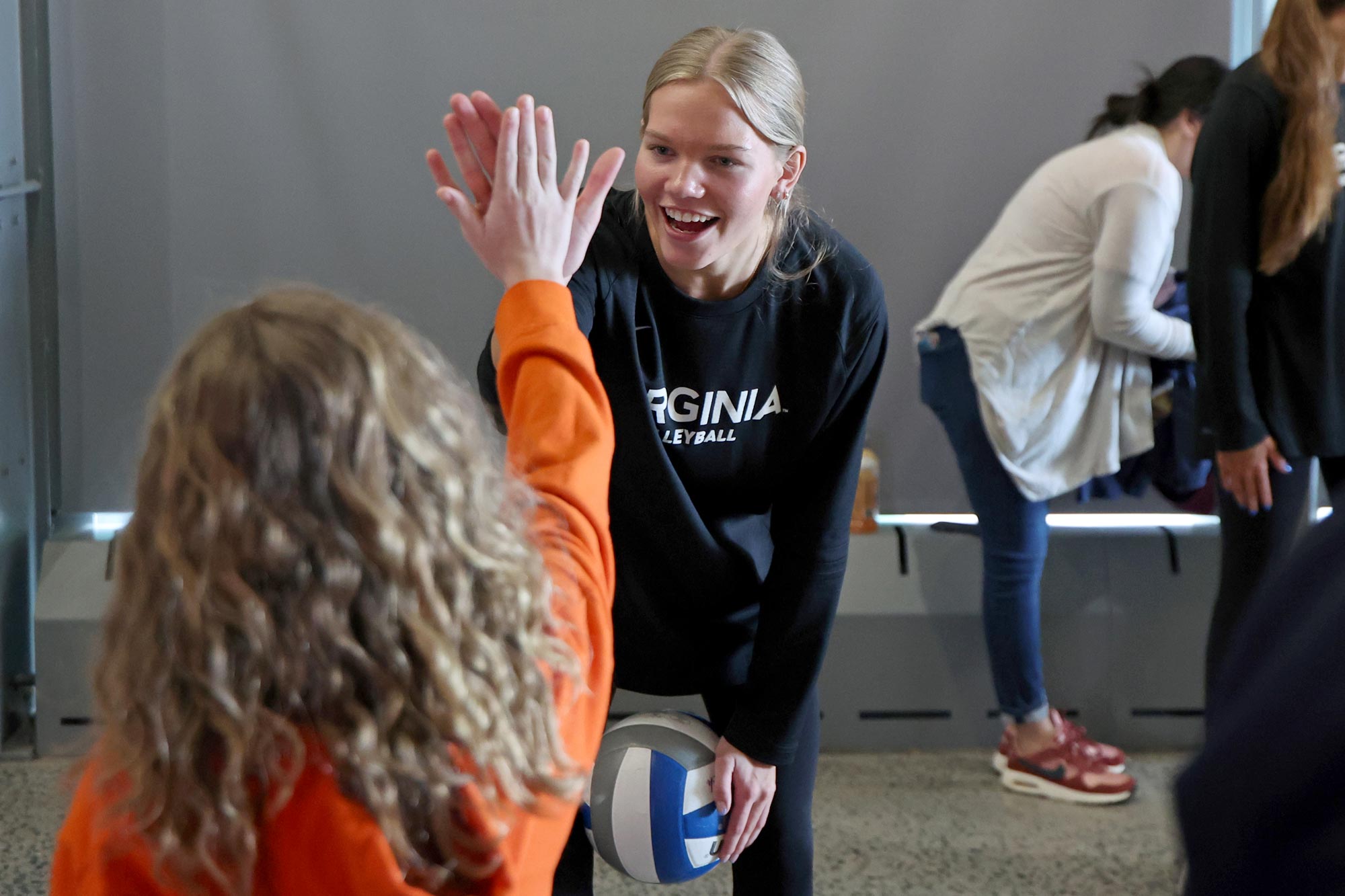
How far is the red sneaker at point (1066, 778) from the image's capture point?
2.84m

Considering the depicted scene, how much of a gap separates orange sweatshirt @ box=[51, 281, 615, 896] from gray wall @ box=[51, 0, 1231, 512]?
2264mm

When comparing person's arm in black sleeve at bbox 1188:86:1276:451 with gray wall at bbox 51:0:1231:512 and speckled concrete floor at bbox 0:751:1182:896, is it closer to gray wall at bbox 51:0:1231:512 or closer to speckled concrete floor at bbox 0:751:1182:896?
speckled concrete floor at bbox 0:751:1182:896

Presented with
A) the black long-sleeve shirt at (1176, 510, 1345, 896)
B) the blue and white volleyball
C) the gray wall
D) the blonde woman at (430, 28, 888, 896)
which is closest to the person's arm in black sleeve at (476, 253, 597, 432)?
the blonde woman at (430, 28, 888, 896)

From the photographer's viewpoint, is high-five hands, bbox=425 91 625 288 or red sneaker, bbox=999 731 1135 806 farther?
red sneaker, bbox=999 731 1135 806

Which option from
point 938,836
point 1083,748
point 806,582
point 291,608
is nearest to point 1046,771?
point 1083,748

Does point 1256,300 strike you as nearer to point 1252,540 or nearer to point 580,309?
point 1252,540

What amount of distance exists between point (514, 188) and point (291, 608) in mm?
457

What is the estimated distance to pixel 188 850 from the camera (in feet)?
2.69

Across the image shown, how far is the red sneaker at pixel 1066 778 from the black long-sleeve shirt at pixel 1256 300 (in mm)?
935

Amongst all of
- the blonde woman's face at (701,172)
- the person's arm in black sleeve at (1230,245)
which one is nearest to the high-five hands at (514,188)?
the blonde woman's face at (701,172)

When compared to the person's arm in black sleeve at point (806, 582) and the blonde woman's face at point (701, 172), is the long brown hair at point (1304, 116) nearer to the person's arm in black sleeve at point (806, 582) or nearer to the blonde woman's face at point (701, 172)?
the person's arm in black sleeve at point (806, 582)

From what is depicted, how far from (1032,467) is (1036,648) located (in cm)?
43

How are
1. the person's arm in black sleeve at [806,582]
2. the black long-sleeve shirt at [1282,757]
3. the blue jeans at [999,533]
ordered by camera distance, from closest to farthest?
the black long-sleeve shirt at [1282,757] → the person's arm in black sleeve at [806,582] → the blue jeans at [999,533]

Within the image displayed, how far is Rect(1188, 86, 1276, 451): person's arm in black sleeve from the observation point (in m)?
2.21
